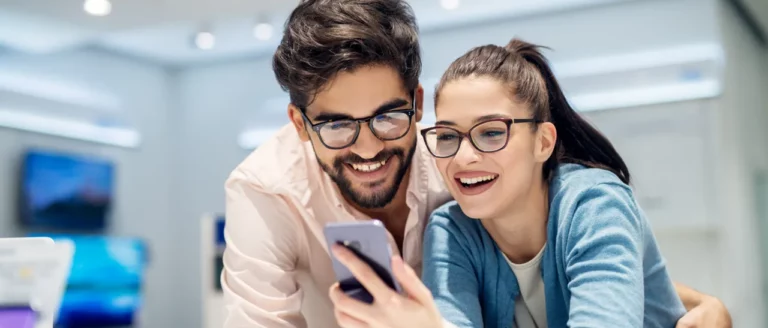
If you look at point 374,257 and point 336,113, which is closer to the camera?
point 374,257

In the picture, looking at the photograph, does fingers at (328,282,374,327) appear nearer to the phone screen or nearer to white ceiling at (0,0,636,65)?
the phone screen

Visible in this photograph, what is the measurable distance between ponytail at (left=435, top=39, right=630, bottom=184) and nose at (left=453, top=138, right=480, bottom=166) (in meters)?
0.14

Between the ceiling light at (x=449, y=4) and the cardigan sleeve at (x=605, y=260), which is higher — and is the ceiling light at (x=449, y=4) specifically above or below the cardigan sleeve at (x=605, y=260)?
above

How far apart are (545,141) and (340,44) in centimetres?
46

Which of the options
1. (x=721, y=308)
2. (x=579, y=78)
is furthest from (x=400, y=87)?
(x=579, y=78)

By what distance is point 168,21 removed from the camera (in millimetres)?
4996

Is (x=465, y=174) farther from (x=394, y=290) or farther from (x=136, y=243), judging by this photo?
(x=136, y=243)

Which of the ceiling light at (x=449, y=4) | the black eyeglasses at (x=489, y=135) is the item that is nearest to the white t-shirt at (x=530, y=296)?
the black eyeglasses at (x=489, y=135)

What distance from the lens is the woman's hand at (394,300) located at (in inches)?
41.4

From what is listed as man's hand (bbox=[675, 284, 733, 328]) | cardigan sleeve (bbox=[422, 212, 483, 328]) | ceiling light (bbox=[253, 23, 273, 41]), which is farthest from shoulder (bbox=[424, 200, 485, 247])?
ceiling light (bbox=[253, 23, 273, 41])

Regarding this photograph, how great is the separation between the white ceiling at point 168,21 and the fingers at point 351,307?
12.6 feet

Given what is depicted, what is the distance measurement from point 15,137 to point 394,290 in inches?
211

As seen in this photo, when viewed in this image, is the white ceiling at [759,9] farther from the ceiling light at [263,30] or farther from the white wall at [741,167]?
the ceiling light at [263,30]

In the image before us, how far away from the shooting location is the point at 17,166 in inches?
221
